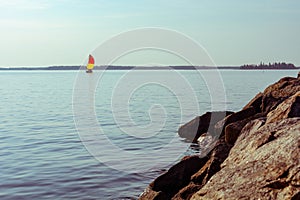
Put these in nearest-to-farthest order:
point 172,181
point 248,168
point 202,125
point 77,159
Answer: point 248,168, point 172,181, point 77,159, point 202,125

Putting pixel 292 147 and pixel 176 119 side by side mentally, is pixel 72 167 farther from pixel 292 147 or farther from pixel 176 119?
pixel 176 119

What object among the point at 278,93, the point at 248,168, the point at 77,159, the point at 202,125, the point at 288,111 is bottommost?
the point at 77,159

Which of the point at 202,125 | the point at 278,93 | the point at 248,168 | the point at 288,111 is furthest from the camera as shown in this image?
the point at 202,125

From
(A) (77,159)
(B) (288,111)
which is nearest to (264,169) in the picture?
(B) (288,111)

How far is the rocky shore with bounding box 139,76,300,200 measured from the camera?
6750mm

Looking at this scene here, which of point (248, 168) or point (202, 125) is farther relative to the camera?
point (202, 125)

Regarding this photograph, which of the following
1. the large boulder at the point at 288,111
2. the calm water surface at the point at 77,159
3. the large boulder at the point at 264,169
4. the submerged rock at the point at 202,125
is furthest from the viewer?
the submerged rock at the point at 202,125

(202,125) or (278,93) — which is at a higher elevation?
(278,93)

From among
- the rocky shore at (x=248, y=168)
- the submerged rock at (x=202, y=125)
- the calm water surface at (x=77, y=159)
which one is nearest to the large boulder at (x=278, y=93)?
the rocky shore at (x=248, y=168)

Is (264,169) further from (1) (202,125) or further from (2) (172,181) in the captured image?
(1) (202,125)

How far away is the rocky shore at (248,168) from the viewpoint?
6750 millimetres

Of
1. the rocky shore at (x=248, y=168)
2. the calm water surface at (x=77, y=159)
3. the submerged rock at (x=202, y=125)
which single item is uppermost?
the rocky shore at (x=248, y=168)

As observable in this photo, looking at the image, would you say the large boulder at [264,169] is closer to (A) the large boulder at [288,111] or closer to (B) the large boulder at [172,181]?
(A) the large boulder at [288,111]

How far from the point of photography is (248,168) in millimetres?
7422
